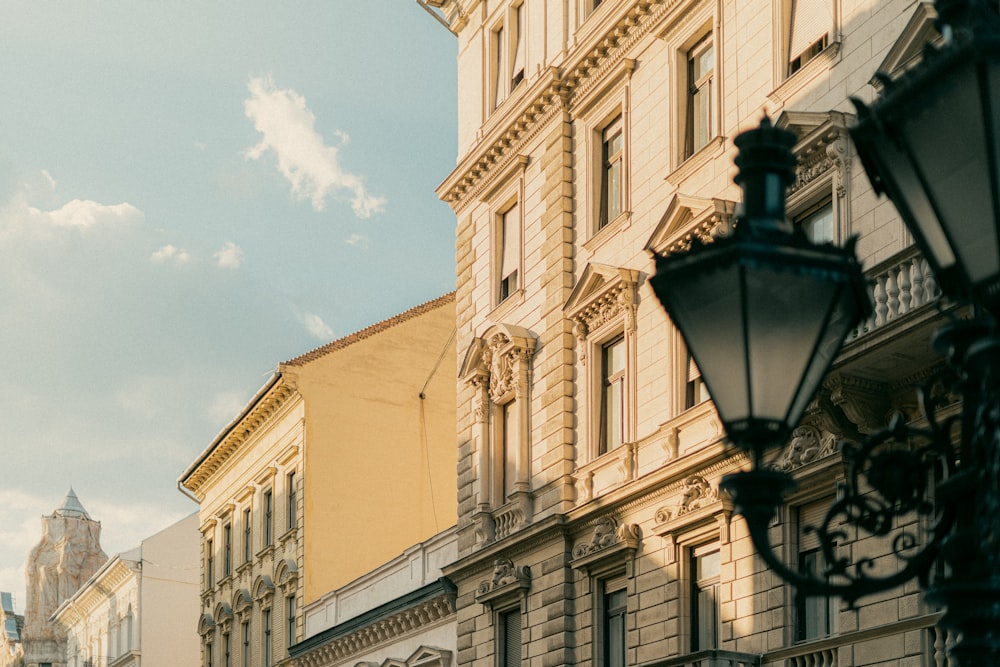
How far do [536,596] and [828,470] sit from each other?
8211mm

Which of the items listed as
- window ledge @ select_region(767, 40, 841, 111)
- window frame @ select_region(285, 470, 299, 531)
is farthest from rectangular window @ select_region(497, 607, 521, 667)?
window frame @ select_region(285, 470, 299, 531)

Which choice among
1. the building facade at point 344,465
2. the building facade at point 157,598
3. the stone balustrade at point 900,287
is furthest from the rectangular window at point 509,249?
the building facade at point 157,598

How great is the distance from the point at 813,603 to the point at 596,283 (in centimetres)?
700

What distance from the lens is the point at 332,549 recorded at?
1537 inches

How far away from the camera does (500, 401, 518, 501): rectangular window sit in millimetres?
27250

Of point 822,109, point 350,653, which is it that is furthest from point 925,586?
point 350,653

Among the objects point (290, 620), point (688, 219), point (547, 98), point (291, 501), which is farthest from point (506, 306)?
point (290, 620)

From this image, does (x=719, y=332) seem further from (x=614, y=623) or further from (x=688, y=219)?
(x=614, y=623)

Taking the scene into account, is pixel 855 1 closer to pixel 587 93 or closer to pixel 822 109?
pixel 822 109

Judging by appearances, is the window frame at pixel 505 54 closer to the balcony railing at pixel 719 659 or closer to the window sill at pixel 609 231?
the window sill at pixel 609 231

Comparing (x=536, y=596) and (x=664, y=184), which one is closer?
(x=664, y=184)

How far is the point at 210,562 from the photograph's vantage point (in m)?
48.8

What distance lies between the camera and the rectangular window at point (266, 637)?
41250 millimetres

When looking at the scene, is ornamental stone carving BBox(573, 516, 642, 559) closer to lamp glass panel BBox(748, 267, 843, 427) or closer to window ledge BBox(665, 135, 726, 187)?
window ledge BBox(665, 135, 726, 187)
